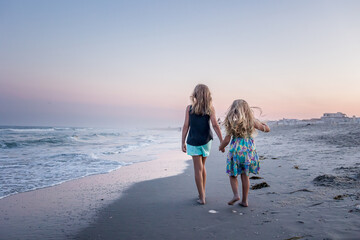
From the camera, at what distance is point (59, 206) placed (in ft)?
14.0

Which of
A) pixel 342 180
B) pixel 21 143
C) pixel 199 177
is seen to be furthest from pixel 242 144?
pixel 21 143

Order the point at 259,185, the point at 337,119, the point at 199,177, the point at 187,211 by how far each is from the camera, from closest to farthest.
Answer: the point at 187,211 < the point at 199,177 < the point at 259,185 < the point at 337,119

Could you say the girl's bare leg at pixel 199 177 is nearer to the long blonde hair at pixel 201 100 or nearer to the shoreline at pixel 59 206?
the long blonde hair at pixel 201 100

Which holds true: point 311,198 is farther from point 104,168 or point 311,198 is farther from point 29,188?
point 104,168

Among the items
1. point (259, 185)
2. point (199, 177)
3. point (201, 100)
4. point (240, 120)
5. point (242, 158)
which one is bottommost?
point (259, 185)

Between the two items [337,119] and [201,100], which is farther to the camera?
[337,119]

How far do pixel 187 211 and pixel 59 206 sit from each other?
2.24m

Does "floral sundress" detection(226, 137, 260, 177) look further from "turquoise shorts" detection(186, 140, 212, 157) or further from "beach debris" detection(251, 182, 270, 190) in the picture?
"beach debris" detection(251, 182, 270, 190)

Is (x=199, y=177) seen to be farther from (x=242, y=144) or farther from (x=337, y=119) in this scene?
(x=337, y=119)

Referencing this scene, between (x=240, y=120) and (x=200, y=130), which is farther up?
(x=240, y=120)

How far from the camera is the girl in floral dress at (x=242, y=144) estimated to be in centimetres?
388

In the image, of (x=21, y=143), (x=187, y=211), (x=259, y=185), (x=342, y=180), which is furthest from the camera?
(x=21, y=143)

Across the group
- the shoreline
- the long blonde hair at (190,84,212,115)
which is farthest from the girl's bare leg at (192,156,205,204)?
the shoreline

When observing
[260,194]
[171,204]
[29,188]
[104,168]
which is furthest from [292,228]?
[104,168]
